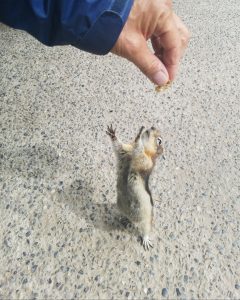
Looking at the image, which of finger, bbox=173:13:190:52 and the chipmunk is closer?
finger, bbox=173:13:190:52

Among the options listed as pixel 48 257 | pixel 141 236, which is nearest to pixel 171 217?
pixel 141 236

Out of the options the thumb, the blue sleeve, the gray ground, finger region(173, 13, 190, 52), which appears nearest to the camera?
the blue sleeve

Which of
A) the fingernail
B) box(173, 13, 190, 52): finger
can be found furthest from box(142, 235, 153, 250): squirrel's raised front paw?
box(173, 13, 190, 52): finger

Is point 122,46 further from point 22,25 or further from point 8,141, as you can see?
point 8,141

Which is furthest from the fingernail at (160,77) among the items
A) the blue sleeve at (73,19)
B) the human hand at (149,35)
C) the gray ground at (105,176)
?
the gray ground at (105,176)

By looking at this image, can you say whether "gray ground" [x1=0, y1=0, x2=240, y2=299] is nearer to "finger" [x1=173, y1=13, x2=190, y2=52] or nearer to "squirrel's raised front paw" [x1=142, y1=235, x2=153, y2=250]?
"squirrel's raised front paw" [x1=142, y1=235, x2=153, y2=250]

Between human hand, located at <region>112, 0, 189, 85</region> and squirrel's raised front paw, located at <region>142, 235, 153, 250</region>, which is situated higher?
human hand, located at <region>112, 0, 189, 85</region>

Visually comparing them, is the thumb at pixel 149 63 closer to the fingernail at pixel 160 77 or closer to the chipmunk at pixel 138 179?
the fingernail at pixel 160 77
